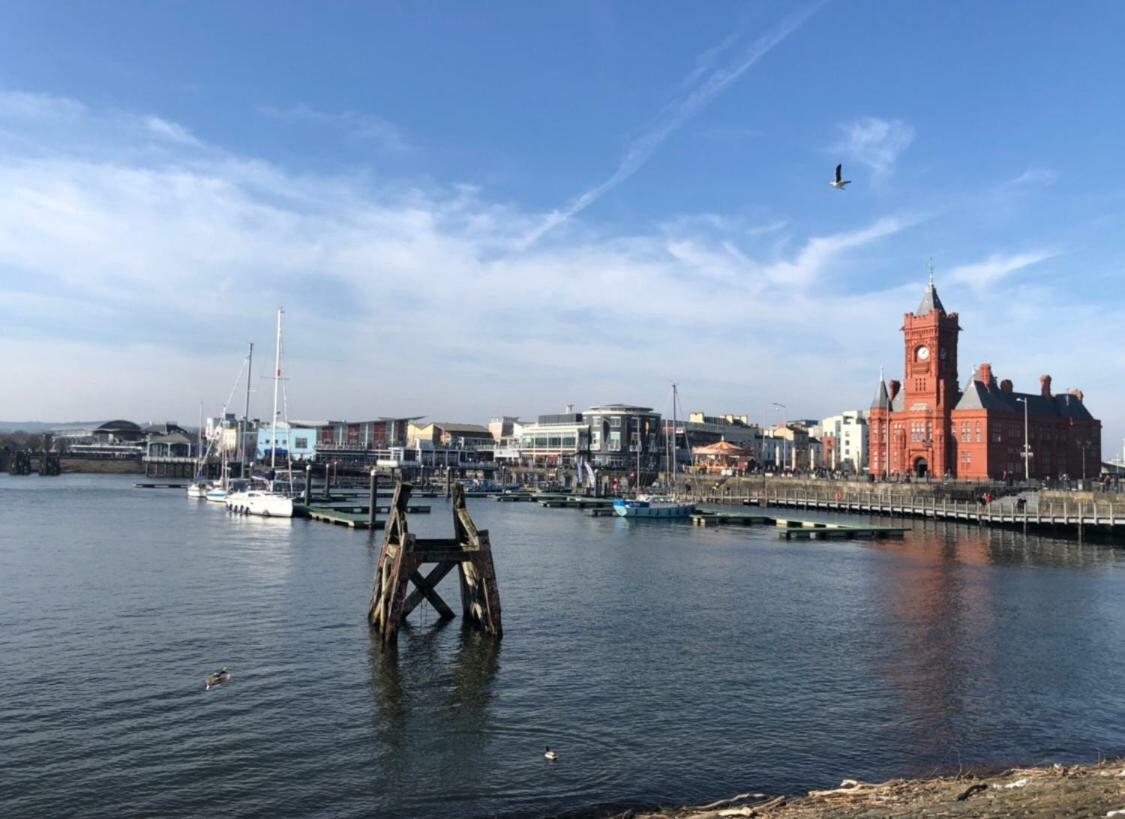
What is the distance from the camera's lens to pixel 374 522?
7619 centimetres

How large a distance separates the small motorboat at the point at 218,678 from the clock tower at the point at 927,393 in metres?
116

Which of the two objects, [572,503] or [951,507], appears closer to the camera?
[951,507]

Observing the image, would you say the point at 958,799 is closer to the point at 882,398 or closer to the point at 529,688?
the point at 529,688

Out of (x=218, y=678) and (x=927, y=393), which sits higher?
(x=927, y=393)

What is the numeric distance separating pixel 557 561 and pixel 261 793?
3881cm

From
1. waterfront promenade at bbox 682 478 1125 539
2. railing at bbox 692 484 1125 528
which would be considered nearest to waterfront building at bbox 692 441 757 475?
waterfront promenade at bbox 682 478 1125 539

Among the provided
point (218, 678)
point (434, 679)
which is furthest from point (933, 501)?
point (218, 678)

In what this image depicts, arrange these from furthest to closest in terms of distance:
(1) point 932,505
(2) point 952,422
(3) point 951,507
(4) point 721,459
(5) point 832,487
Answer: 1. (4) point 721,459
2. (5) point 832,487
3. (2) point 952,422
4. (1) point 932,505
5. (3) point 951,507

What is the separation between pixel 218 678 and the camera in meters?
25.0

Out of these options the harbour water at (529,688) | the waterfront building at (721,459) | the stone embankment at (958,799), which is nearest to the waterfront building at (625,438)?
the waterfront building at (721,459)

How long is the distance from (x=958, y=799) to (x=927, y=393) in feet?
394

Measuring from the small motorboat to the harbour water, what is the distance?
0.46m

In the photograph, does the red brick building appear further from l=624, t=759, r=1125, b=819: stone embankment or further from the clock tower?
l=624, t=759, r=1125, b=819: stone embankment

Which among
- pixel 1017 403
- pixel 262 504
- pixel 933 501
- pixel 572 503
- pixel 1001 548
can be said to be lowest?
pixel 1001 548
